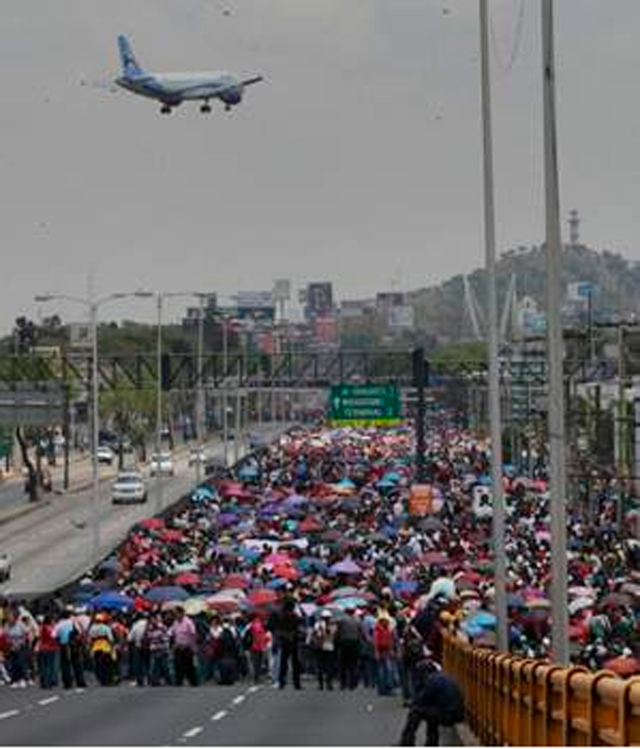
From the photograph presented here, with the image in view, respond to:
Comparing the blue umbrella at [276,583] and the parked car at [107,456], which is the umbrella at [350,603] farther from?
the parked car at [107,456]

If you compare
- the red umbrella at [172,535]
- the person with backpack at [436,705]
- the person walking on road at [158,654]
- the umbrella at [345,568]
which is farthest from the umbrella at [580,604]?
the red umbrella at [172,535]

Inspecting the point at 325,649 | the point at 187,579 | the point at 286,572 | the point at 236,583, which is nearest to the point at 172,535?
the point at 286,572

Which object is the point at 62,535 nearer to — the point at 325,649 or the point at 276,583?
the point at 276,583

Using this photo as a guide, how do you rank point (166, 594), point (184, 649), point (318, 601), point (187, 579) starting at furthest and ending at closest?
1. point (187, 579)
2. point (166, 594)
3. point (318, 601)
4. point (184, 649)

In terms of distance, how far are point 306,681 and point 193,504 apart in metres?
49.3

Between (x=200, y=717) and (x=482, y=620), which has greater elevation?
(x=482, y=620)

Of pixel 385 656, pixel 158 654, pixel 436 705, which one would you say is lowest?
pixel 158 654

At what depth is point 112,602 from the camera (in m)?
45.2

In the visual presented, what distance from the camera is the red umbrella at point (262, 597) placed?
44.7m

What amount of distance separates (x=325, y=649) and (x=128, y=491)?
241 feet

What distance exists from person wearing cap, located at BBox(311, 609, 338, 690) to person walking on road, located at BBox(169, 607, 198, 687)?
202 cm

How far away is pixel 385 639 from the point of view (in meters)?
37.3

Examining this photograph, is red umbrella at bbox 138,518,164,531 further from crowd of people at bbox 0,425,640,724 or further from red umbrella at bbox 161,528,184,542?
red umbrella at bbox 161,528,184,542

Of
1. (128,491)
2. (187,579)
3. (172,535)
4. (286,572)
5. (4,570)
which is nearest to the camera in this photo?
(187,579)
